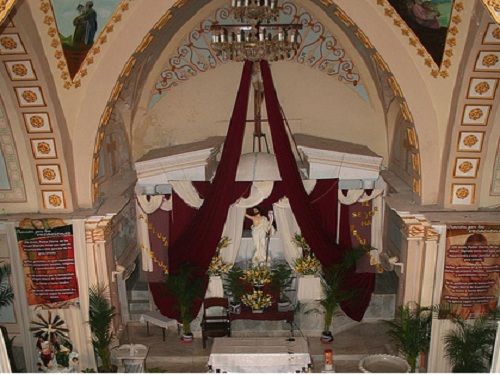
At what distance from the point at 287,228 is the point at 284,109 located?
279 cm

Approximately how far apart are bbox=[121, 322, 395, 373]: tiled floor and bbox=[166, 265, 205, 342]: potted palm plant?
1.82 ft

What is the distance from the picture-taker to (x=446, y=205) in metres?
9.54

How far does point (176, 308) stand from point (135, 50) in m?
5.16

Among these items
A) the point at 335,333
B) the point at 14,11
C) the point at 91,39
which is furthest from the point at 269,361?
the point at 14,11

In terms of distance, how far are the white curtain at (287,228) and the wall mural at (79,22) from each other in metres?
4.83

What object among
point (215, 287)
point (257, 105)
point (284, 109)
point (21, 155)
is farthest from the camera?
point (284, 109)

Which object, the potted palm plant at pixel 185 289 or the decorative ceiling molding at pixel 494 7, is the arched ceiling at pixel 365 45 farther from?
the decorative ceiling molding at pixel 494 7

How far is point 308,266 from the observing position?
11664 mm

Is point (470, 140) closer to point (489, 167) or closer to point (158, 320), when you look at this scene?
point (489, 167)

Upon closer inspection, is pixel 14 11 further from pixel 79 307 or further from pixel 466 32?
pixel 466 32

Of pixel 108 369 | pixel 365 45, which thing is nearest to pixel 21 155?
pixel 108 369

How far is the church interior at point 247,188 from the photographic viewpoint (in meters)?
8.67

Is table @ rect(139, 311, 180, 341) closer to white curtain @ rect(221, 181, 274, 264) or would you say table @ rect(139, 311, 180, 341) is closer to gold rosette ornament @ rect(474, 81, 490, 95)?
white curtain @ rect(221, 181, 274, 264)

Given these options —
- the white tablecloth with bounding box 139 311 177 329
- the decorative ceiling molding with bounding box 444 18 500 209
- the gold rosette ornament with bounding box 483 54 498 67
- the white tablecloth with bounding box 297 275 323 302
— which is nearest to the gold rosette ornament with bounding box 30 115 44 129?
the white tablecloth with bounding box 139 311 177 329
